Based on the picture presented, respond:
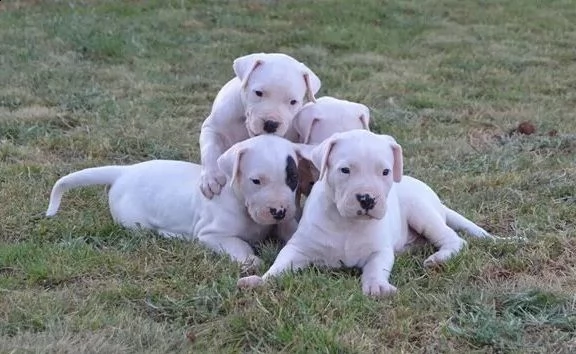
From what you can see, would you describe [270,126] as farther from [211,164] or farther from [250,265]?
[250,265]

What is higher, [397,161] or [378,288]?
[397,161]

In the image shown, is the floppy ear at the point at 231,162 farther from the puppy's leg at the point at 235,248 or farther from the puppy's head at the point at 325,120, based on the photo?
the puppy's head at the point at 325,120

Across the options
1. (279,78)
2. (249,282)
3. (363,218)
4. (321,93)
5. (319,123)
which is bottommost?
(321,93)

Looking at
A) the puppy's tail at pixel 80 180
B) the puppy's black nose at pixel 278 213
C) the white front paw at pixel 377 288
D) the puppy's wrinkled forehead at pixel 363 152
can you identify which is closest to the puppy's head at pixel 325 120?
the puppy's black nose at pixel 278 213

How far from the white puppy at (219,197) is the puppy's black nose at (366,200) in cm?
55

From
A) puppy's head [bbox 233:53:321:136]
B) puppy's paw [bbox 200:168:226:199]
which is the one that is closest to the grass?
puppy's paw [bbox 200:168:226:199]

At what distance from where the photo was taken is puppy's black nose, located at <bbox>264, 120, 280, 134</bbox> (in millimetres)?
4879

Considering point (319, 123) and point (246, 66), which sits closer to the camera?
point (319, 123)

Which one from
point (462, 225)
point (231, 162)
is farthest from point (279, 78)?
point (462, 225)

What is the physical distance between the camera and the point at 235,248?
4715 millimetres

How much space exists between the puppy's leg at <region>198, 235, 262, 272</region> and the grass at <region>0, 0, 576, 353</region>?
9cm

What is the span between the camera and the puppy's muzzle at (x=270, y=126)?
16.0ft

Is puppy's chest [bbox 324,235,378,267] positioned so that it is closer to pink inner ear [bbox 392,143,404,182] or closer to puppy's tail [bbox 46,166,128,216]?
pink inner ear [bbox 392,143,404,182]

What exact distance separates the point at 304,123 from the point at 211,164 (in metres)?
0.58
